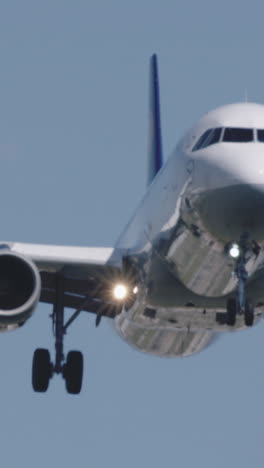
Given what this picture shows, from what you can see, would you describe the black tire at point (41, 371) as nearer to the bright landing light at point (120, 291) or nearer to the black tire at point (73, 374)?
the black tire at point (73, 374)

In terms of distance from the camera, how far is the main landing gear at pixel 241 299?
2738 cm

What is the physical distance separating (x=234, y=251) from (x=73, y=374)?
814 centimetres

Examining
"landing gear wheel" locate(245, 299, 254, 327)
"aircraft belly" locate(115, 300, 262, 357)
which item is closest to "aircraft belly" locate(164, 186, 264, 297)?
"landing gear wheel" locate(245, 299, 254, 327)

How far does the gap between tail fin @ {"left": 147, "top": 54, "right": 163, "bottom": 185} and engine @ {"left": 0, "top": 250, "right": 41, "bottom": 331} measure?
11.5 metres

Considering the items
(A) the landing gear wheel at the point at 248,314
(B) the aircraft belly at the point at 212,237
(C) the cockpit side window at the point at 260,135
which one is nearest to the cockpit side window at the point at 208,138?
(C) the cockpit side window at the point at 260,135

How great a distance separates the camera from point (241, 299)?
2817 cm

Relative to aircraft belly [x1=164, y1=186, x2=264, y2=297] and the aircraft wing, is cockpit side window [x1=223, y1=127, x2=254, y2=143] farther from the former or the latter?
the aircraft wing

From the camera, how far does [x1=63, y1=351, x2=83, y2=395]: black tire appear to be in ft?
114

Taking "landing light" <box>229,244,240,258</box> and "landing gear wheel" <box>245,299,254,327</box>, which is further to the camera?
"landing gear wheel" <box>245,299,254,327</box>

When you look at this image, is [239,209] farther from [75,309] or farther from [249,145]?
[75,309]

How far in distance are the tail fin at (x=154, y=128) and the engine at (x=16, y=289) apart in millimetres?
11474

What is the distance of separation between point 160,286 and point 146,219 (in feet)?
4.66

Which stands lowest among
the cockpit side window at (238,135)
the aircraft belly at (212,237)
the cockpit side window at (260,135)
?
the aircraft belly at (212,237)

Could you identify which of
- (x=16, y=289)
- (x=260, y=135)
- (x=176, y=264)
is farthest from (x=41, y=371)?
(x=260, y=135)
